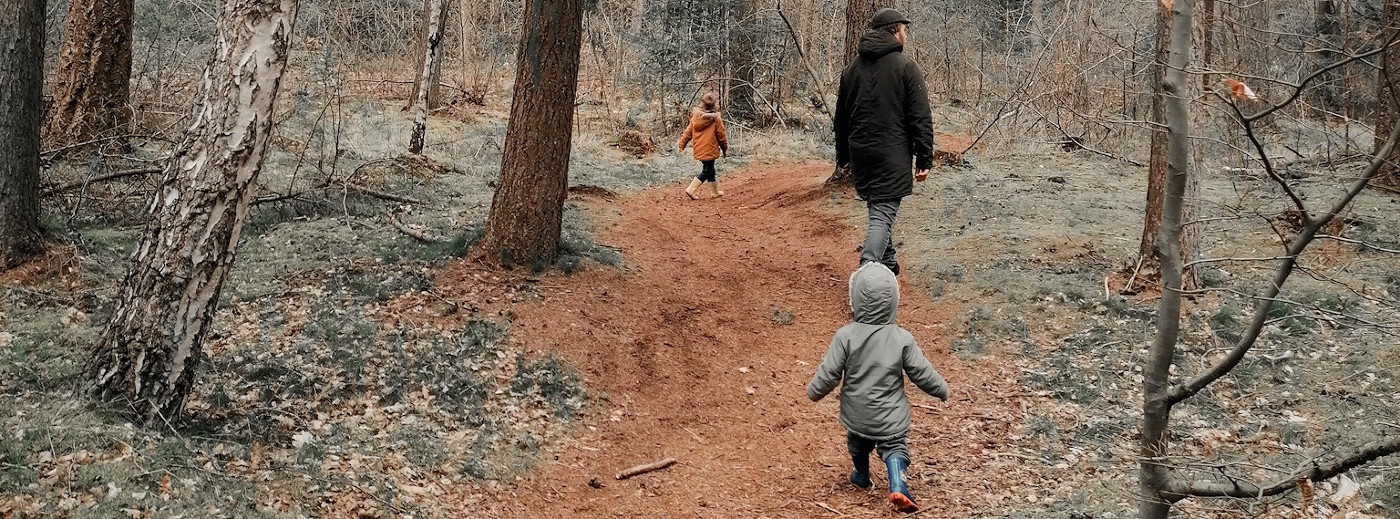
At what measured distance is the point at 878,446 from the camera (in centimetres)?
547

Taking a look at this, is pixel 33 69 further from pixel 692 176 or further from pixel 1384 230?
pixel 1384 230

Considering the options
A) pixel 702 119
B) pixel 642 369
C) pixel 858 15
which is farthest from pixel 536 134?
pixel 858 15

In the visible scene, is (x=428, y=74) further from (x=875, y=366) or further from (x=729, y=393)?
(x=875, y=366)

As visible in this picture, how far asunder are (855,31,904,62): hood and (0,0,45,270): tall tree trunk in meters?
5.82

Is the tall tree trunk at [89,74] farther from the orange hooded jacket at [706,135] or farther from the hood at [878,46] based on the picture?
the hood at [878,46]

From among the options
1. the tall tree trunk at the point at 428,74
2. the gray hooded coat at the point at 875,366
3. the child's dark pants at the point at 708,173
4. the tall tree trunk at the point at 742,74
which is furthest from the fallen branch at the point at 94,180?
the tall tree trunk at the point at 742,74

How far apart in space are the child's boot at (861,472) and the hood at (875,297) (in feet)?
2.69

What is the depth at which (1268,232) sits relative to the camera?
30.8 ft

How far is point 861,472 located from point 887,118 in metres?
3.04

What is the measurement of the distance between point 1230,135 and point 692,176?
7.78 meters

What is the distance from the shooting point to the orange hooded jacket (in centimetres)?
1332

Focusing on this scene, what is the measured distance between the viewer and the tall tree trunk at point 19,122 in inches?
253

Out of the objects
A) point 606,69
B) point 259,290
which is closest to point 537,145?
point 259,290

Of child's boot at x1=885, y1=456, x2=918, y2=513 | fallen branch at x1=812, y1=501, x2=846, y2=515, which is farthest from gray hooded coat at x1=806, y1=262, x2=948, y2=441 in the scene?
fallen branch at x1=812, y1=501, x2=846, y2=515
